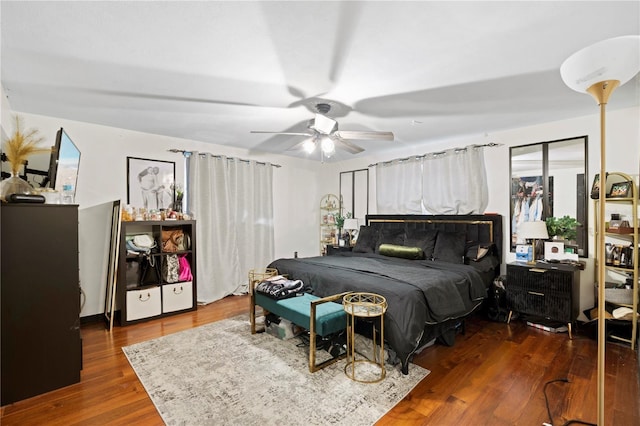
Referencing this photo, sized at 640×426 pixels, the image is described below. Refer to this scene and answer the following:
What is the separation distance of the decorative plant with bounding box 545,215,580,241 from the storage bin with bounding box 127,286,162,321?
4802 mm

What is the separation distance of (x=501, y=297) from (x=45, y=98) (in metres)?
5.30

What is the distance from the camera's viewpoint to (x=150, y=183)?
4109mm

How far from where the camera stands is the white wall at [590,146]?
3.07 m

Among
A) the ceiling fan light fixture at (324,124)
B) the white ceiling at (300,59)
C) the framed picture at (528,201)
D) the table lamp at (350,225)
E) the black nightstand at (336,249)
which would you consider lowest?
the black nightstand at (336,249)

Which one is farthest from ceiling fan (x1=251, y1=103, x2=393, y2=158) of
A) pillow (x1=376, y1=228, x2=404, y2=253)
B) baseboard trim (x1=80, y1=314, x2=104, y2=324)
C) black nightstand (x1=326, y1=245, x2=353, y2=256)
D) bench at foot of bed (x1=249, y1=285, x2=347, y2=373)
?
baseboard trim (x1=80, y1=314, x2=104, y2=324)

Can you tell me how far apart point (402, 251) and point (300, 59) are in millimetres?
2857

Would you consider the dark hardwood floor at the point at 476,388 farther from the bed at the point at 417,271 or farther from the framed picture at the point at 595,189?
the framed picture at the point at 595,189

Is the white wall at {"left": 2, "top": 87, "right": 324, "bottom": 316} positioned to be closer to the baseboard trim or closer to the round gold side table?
the baseboard trim

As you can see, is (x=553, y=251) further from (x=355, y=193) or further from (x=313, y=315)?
(x=355, y=193)

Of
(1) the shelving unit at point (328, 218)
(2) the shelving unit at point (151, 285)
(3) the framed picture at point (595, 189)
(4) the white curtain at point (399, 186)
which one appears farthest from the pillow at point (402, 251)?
(2) the shelving unit at point (151, 285)

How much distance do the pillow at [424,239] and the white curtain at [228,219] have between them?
238 cm

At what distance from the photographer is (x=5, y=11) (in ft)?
5.34

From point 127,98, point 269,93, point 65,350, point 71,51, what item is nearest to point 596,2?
point 269,93

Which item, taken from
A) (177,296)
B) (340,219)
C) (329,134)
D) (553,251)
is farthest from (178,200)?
(553,251)
